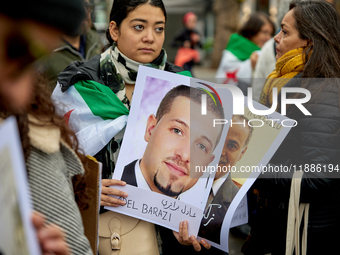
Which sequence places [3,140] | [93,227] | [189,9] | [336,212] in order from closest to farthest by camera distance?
[3,140]
[93,227]
[336,212]
[189,9]

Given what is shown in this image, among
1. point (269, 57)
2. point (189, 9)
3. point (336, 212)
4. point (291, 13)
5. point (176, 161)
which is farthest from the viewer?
point (189, 9)

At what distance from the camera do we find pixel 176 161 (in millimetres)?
2061

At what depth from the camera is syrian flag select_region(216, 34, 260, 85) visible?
16.8 ft

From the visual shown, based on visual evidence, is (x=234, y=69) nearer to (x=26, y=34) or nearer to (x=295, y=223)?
(x=295, y=223)

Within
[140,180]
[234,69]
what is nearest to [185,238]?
[140,180]

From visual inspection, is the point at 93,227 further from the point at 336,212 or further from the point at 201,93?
the point at 336,212

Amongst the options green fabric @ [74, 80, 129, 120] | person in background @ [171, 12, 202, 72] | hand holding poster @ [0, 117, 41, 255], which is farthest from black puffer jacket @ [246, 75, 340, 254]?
person in background @ [171, 12, 202, 72]

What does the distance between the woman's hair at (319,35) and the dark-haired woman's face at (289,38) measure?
0.08 ft

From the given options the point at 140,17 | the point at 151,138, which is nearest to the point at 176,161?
the point at 151,138

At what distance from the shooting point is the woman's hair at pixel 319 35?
2217mm

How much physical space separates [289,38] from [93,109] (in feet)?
3.97

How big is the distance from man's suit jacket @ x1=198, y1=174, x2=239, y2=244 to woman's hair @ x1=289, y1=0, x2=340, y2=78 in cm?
77

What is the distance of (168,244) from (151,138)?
21.6 inches

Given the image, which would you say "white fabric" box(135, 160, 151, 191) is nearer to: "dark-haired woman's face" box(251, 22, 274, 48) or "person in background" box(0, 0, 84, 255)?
"person in background" box(0, 0, 84, 255)
